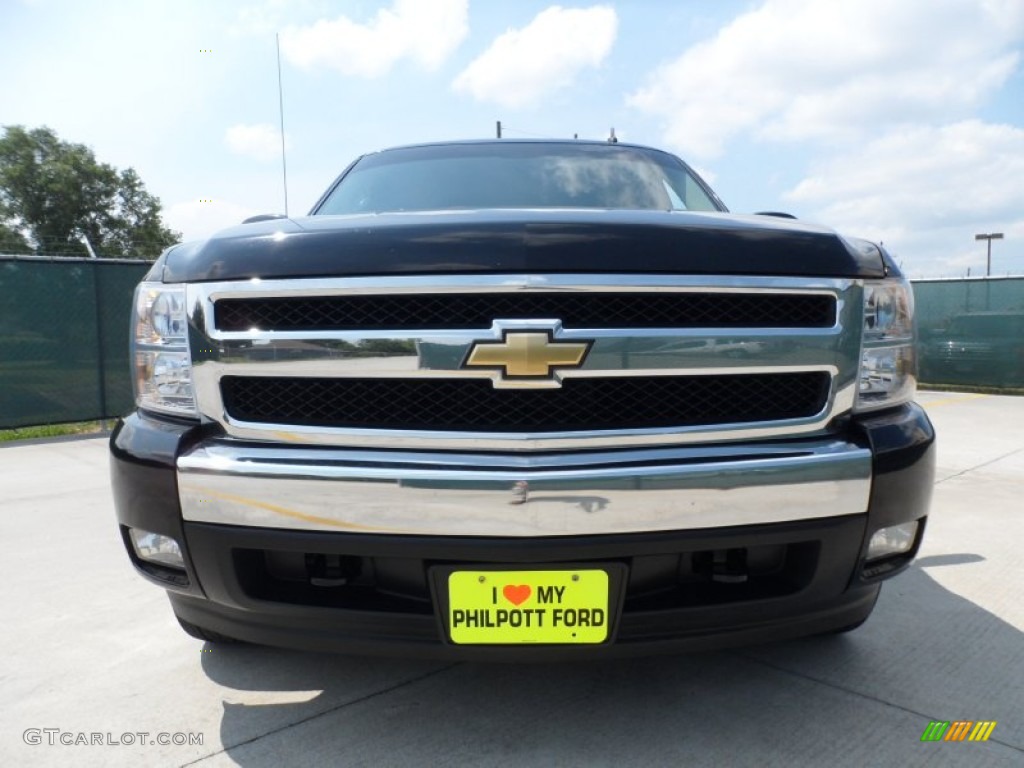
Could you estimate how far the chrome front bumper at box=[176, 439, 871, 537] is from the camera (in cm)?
155

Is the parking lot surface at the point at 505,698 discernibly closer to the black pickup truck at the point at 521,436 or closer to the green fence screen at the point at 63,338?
the black pickup truck at the point at 521,436

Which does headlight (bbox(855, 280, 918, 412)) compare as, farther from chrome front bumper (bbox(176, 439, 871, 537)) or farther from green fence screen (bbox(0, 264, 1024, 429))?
green fence screen (bbox(0, 264, 1024, 429))

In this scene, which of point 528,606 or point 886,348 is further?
point 886,348

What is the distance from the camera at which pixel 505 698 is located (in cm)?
209

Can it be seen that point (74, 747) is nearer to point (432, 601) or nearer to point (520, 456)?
point (432, 601)

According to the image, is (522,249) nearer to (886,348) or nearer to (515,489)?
(515,489)

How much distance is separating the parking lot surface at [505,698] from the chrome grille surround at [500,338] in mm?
809

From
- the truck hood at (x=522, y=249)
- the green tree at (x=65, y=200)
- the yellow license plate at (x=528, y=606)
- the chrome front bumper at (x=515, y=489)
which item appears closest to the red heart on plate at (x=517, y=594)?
the yellow license plate at (x=528, y=606)

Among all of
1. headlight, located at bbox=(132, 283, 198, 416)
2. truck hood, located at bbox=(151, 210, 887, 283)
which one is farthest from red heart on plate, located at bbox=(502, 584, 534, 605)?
headlight, located at bbox=(132, 283, 198, 416)

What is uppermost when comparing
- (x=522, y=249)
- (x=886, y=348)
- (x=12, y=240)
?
(x=12, y=240)

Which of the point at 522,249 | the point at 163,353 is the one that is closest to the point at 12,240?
the point at 163,353

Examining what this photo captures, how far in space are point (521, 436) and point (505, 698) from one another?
91 centimetres

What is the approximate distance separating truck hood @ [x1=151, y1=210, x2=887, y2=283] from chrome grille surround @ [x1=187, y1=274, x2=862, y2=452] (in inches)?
1.2

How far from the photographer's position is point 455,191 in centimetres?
288
